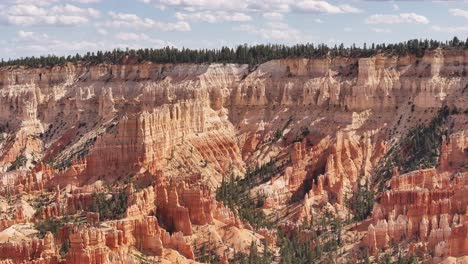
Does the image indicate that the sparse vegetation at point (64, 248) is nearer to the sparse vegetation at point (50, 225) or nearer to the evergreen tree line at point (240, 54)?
the sparse vegetation at point (50, 225)

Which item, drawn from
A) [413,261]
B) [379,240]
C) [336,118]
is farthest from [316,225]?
[336,118]

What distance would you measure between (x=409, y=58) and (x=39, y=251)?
207 ft

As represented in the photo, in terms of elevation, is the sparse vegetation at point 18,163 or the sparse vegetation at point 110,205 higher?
the sparse vegetation at point 110,205

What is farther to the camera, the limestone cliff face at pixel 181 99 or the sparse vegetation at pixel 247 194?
the limestone cliff face at pixel 181 99

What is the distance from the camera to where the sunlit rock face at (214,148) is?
8875 cm

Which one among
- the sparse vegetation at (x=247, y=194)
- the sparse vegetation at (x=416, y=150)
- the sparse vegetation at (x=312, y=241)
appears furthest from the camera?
the sparse vegetation at (x=416, y=150)

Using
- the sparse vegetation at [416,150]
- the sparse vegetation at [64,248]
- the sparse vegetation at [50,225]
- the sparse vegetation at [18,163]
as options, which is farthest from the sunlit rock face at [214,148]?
the sparse vegetation at [50,225]

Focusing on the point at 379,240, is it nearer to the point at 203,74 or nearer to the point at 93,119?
the point at 203,74

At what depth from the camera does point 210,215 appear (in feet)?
309

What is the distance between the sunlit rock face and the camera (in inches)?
3494

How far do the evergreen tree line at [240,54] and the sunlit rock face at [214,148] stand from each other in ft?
4.81

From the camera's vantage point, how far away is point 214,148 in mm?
126062

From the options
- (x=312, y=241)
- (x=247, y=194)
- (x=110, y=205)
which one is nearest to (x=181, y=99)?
(x=247, y=194)

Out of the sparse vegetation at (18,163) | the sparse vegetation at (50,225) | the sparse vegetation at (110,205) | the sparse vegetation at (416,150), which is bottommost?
the sparse vegetation at (18,163)
